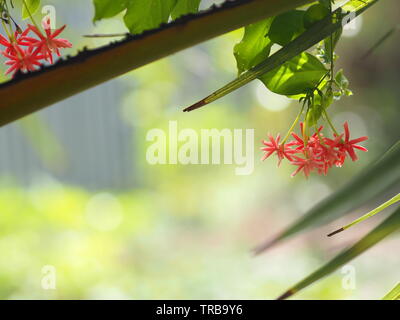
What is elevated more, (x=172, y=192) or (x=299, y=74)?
(x=172, y=192)

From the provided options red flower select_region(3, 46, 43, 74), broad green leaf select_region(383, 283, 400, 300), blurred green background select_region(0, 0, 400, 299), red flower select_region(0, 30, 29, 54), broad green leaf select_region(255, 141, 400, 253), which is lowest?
broad green leaf select_region(383, 283, 400, 300)

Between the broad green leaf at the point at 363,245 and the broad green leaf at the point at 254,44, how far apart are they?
5.5 inches

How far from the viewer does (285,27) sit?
1.06ft

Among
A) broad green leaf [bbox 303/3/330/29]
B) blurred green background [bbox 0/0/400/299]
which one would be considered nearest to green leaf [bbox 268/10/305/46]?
broad green leaf [bbox 303/3/330/29]

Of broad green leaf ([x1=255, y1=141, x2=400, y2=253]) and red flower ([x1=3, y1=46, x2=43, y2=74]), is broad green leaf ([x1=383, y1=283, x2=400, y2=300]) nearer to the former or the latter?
broad green leaf ([x1=255, y1=141, x2=400, y2=253])

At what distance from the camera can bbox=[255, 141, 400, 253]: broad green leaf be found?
0.25 metres

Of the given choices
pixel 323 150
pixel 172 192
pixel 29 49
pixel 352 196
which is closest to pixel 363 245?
pixel 352 196

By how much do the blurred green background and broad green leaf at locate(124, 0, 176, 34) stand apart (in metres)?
1.69

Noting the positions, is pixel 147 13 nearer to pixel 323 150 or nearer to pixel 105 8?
pixel 105 8

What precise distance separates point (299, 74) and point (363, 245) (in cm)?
14

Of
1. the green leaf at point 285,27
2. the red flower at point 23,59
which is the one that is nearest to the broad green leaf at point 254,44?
the green leaf at point 285,27

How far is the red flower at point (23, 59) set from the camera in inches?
14.0

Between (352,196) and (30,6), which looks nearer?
(352,196)
